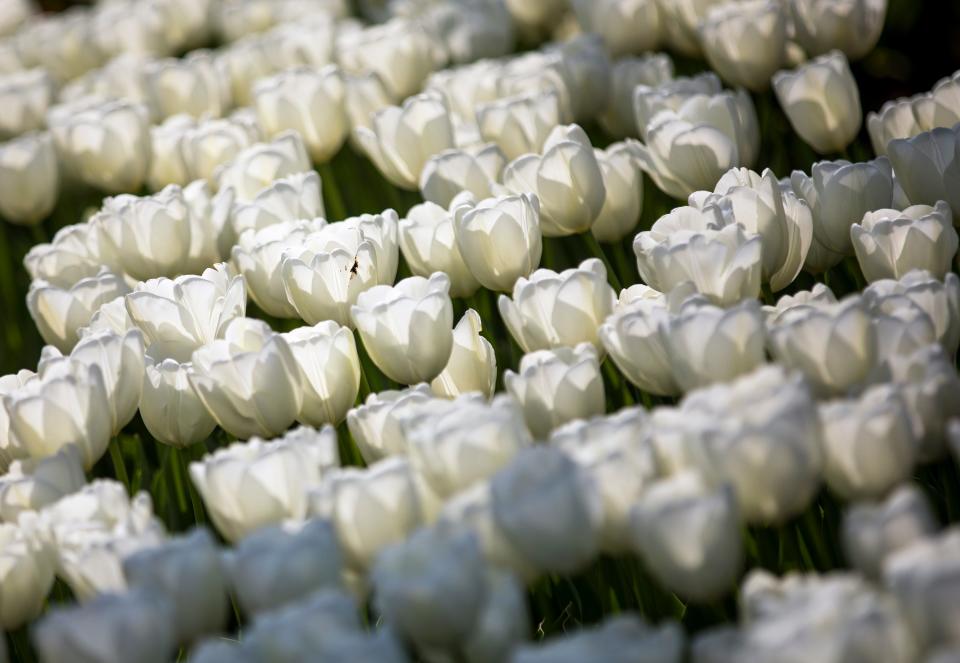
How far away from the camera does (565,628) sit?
1558 millimetres

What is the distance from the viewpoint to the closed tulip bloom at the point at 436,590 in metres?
1.09

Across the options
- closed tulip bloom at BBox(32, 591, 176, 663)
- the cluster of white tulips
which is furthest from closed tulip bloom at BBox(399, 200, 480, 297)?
closed tulip bloom at BBox(32, 591, 176, 663)

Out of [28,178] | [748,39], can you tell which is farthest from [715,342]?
[28,178]

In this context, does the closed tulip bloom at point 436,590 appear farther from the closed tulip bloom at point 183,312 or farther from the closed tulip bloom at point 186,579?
the closed tulip bloom at point 183,312

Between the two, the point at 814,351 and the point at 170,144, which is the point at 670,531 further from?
the point at 170,144

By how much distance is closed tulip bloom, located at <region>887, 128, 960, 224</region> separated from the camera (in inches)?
70.1

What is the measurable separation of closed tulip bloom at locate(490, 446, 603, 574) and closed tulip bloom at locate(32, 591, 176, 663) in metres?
0.36

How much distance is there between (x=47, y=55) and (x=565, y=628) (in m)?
3.32

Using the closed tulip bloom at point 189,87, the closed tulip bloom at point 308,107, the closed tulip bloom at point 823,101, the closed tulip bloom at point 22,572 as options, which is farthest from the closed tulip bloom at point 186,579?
the closed tulip bloom at point 189,87

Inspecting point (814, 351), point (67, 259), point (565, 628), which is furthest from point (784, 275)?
point (67, 259)

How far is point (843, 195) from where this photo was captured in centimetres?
178

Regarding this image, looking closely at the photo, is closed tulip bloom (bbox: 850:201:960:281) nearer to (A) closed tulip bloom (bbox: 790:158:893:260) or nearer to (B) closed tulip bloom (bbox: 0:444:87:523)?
(A) closed tulip bloom (bbox: 790:158:893:260)

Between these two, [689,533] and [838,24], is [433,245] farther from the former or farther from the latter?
[838,24]

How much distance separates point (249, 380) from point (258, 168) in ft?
3.02
